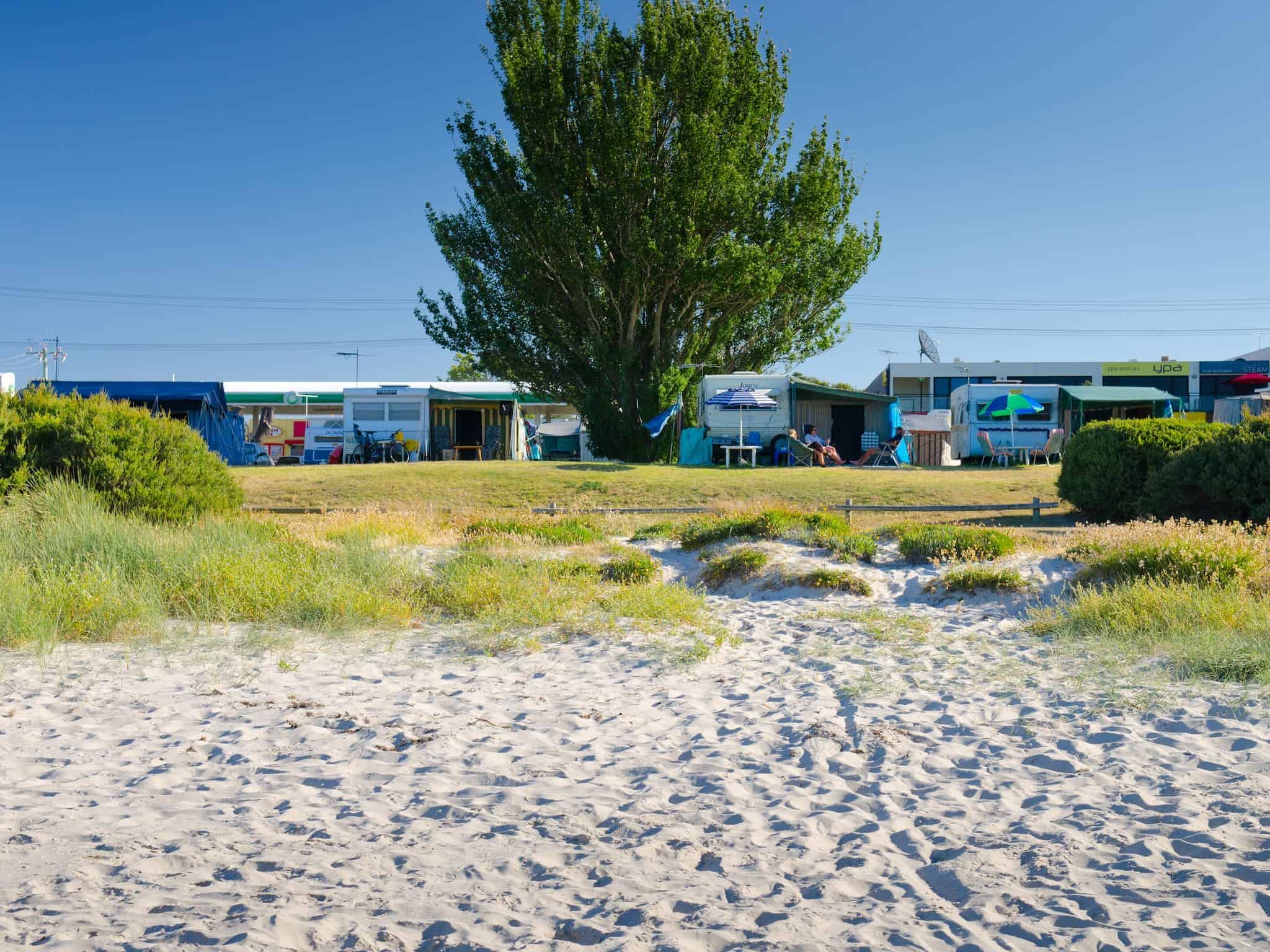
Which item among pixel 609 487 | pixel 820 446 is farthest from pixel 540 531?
pixel 820 446

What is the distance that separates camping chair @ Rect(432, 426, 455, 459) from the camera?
1162 inches

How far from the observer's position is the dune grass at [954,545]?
31.9ft

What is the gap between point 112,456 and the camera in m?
10.6

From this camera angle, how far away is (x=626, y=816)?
381 centimetres

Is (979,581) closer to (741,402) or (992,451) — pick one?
(741,402)

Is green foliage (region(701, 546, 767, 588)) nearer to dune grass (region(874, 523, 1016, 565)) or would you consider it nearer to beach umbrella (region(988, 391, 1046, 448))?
dune grass (region(874, 523, 1016, 565))

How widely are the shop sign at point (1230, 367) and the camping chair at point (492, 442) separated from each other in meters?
27.9

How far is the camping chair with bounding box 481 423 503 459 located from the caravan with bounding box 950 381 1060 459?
45.8 ft

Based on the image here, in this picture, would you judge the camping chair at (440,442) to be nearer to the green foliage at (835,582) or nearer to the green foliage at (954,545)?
the green foliage at (954,545)

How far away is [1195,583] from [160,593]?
7.98 meters

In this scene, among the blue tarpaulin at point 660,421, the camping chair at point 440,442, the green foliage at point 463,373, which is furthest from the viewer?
the green foliage at point 463,373

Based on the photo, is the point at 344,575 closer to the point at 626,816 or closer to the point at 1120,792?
the point at 626,816

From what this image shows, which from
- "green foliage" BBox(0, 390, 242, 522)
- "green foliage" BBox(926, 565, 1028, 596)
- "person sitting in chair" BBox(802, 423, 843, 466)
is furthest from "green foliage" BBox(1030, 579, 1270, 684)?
"person sitting in chair" BBox(802, 423, 843, 466)

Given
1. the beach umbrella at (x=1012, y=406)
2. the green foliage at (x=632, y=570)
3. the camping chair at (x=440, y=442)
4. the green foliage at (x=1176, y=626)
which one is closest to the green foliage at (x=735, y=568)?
the green foliage at (x=632, y=570)
